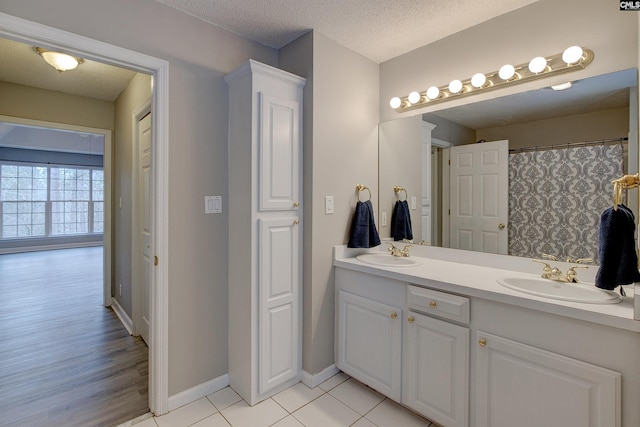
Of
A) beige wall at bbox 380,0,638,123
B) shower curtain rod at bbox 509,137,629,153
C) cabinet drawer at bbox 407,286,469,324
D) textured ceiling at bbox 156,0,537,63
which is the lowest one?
cabinet drawer at bbox 407,286,469,324

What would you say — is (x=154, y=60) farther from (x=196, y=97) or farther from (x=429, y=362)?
(x=429, y=362)

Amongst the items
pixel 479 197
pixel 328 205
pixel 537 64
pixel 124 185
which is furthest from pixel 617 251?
pixel 124 185

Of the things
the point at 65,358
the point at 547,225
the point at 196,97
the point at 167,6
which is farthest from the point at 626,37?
the point at 65,358

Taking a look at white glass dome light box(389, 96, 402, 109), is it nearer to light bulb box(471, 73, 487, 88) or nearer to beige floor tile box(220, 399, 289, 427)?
light bulb box(471, 73, 487, 88)

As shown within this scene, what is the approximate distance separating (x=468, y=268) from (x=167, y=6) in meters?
2.39

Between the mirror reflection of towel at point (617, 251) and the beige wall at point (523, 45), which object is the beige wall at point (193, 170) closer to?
the beige wall at point (523, 45)

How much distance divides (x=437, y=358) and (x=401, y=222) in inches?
40.8

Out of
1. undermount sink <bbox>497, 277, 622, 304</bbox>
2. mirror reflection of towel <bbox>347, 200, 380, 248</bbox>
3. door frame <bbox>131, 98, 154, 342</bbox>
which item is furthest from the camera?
door frame <bbox>131, 98, 154, 342</bbox>

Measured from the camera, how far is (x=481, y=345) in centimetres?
144

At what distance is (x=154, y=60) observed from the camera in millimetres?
1703

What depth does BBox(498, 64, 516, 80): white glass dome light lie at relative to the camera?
1750 mm

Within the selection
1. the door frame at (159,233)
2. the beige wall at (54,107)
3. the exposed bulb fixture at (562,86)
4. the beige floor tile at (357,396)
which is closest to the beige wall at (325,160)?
the beige floor tile at (357,396)

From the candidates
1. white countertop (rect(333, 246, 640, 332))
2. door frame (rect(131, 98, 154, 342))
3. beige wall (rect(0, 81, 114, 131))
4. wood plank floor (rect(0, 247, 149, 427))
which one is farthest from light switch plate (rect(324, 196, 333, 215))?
beige wall (rect(0, 81, 114, 131))

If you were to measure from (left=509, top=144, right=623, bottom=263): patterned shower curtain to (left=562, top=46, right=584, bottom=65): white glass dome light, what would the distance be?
449 millimetres
